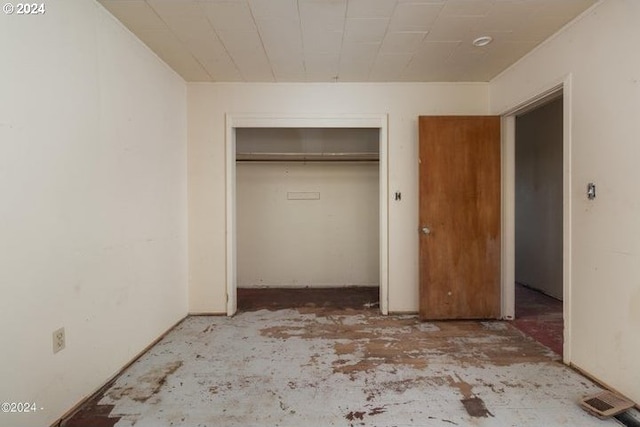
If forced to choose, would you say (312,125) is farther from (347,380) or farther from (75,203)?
(347,380)

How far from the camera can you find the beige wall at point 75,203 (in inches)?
57.6

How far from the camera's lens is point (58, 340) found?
170 centimetres

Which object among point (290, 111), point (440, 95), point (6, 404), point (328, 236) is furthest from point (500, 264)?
point (6, 404)

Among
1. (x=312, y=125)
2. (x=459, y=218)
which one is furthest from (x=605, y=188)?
(x=312, y=125)

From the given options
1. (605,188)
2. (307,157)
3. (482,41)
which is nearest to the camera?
(605,188)

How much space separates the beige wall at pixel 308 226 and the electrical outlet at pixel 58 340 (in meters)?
2.92

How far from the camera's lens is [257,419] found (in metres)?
1.71

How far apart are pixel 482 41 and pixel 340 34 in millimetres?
1142

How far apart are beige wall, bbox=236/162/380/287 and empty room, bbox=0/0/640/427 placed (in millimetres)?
449

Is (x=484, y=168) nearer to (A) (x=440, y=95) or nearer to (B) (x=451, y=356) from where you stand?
(A) (x=440, y=95)

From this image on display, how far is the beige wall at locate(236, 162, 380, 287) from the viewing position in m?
4.59

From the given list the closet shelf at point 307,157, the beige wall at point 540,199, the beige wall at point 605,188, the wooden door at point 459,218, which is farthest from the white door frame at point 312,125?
the beige wall at point 540,199

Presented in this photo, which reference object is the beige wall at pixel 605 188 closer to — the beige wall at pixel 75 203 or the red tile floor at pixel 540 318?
the red tile floor at pixel 540 318

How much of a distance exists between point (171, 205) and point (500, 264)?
3334 millimetres
